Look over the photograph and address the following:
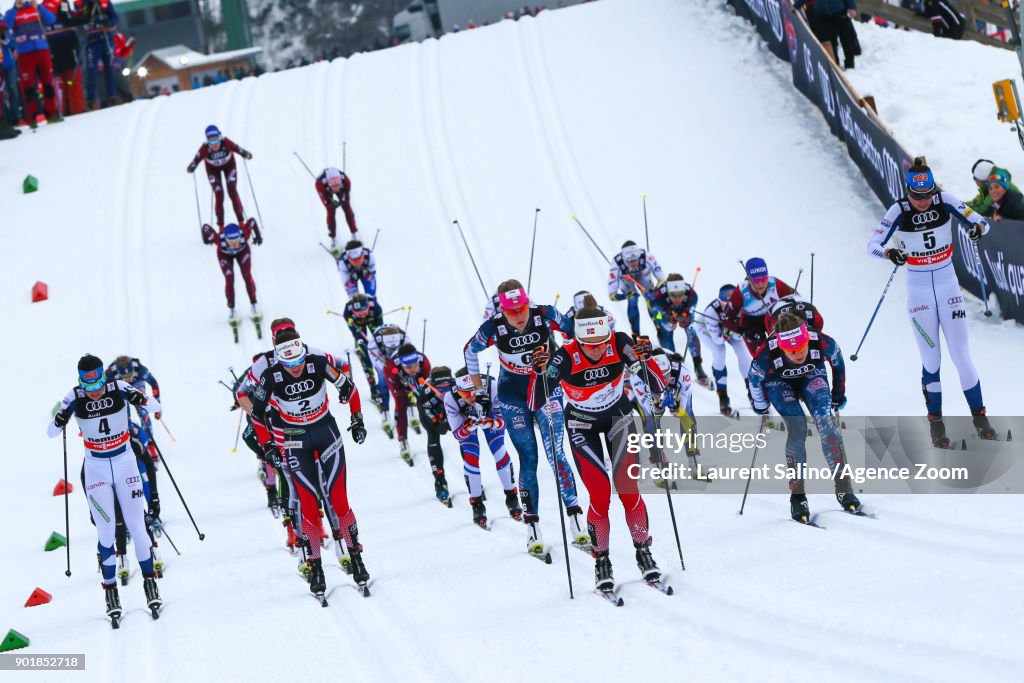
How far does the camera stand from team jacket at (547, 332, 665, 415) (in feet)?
24.9

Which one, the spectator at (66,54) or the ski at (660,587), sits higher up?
the spectator at (66,54)

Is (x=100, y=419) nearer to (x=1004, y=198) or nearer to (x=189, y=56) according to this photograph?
(x=1004, y=198)

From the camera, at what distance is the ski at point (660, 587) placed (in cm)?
739

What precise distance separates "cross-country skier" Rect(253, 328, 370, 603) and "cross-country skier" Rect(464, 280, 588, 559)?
1.14 meters

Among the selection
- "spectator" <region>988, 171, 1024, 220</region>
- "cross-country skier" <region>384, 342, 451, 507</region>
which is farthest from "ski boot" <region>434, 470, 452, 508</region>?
"spectator" <region>988, 171, 1024, 220</region>

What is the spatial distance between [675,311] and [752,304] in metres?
1.92

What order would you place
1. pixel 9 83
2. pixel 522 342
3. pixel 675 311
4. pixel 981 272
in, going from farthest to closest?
pixel 9 83
pixel 675 311
pixel 981 272
pixel 522 342

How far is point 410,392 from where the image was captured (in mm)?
12430

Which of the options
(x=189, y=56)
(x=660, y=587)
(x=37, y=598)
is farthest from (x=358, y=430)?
(x=189, y=56)

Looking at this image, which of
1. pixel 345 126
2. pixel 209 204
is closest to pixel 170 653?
pixel 209 204

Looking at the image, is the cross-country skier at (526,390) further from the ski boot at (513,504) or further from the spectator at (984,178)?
the spectator at (984,178)

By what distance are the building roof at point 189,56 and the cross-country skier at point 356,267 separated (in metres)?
39.3

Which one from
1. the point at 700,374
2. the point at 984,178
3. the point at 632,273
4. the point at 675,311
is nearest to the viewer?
the point at 984,178

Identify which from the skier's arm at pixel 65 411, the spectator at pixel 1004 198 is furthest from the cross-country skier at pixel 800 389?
the skier's arm at pixel 65 411
